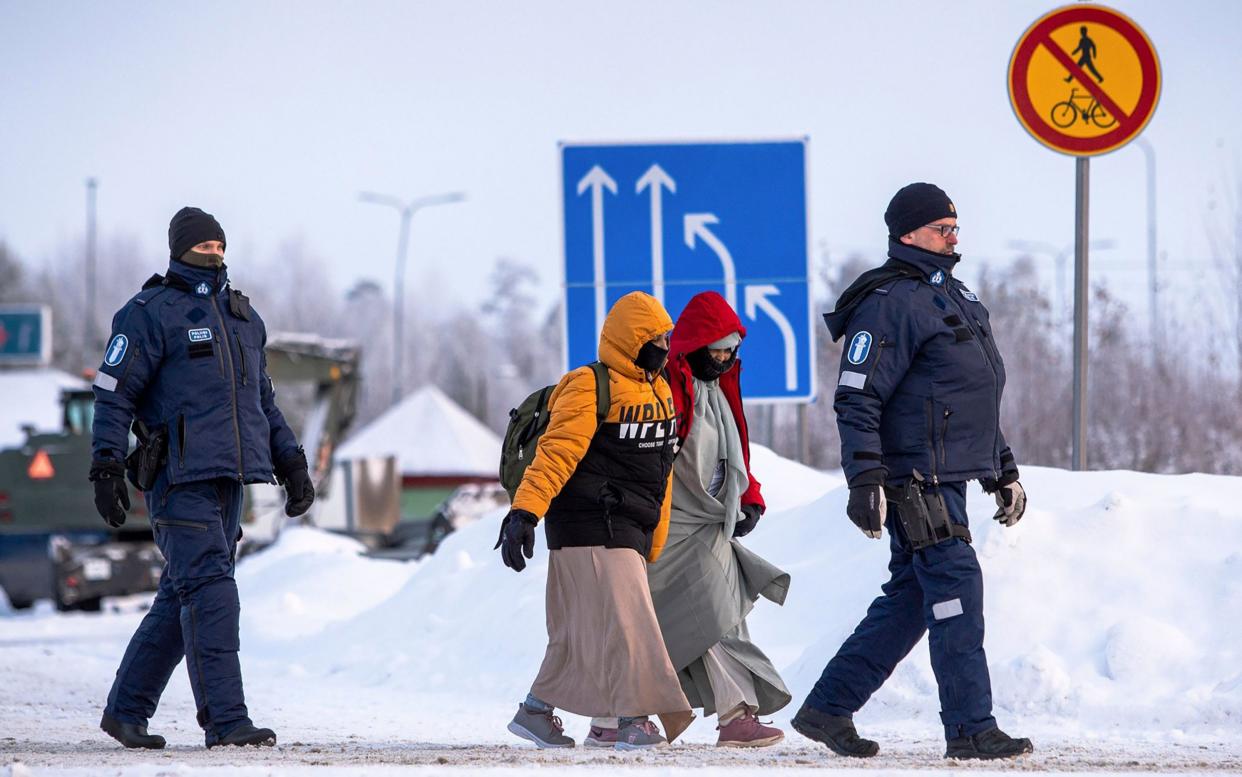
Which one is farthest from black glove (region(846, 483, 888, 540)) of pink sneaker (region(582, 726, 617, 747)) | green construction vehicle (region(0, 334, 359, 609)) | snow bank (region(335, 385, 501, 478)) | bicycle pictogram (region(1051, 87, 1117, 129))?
snow bank (region(335, 385, 501, 478))

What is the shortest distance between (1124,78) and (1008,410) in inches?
802

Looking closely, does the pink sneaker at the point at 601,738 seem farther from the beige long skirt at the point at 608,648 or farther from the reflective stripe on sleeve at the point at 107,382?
the reflective stripe on sleeve at the point at 107,382

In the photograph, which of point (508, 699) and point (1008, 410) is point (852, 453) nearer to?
point (508, 699)

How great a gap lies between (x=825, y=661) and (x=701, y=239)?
3.15 metres

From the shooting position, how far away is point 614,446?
6344 millimetres

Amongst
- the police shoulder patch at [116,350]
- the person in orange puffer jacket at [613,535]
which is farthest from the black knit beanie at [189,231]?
the person in orange puffer jacket at [613,535]

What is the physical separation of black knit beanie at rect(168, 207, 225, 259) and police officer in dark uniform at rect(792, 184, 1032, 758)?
2.32 meters

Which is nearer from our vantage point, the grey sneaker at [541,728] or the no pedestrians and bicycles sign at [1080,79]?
the grey sneaker at [541,728]

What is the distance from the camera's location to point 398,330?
5081 centimetres

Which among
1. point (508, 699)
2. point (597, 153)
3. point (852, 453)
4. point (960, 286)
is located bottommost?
point (508, 699)

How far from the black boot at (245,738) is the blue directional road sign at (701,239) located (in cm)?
447

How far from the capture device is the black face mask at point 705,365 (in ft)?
21.9

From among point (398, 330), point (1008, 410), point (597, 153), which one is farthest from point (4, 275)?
point (597, 153)

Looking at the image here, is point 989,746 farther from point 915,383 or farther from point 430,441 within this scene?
point 430,441
